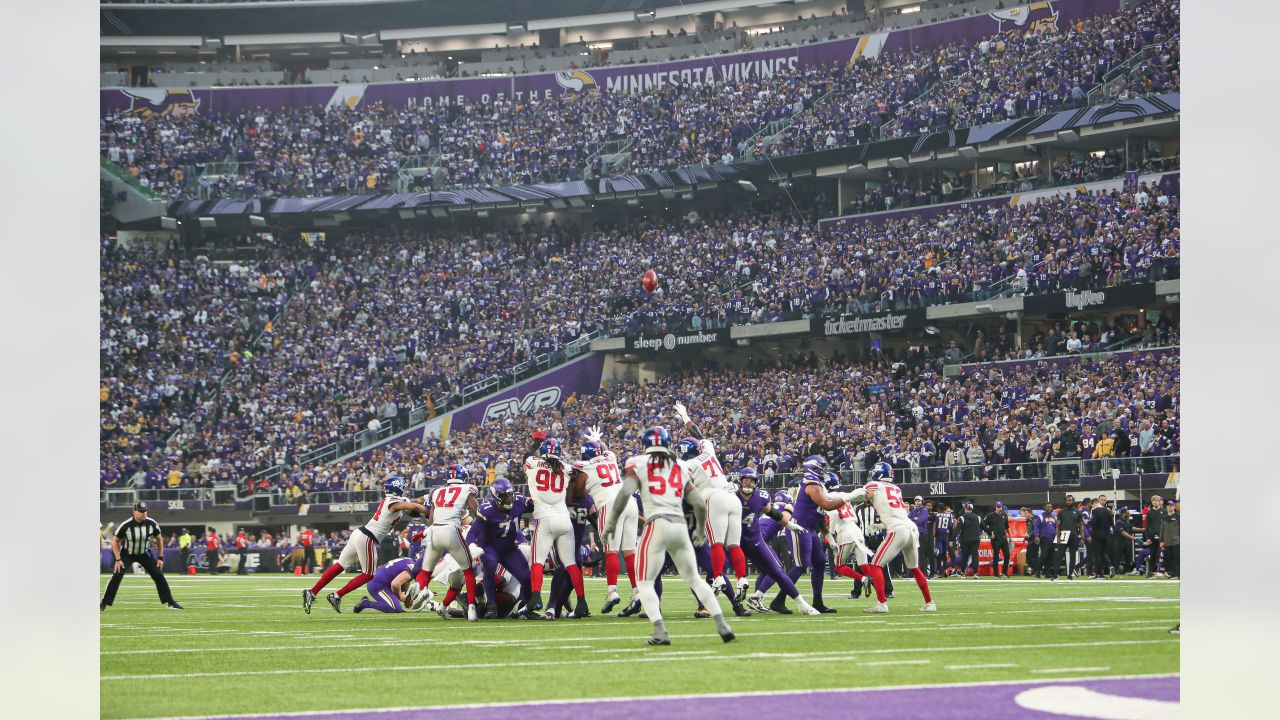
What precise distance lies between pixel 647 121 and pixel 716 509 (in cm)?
3242

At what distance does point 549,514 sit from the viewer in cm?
Result: 1393

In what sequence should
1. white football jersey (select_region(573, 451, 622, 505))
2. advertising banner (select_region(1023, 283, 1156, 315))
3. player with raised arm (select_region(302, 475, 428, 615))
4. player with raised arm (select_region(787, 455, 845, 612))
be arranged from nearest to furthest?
white football jersey (select_region(573, 451, 622, 505)) → player with raised arm (select_region(787, 455, 845, 612)) → player with raised arm (select_region(302, 475, 428, 615)) → advertising banner (select_region(1023, 283, 1156, 315))

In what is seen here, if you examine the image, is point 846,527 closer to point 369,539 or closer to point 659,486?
point 369,539

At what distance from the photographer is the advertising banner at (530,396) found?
39.0 meters

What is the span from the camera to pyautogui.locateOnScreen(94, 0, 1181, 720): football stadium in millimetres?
12320

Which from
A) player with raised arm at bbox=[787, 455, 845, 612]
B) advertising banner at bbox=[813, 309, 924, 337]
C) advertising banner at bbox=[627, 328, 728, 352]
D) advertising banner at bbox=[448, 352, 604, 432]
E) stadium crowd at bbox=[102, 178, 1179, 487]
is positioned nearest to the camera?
player with raised arm at bbox=[787, 455, 845, 612]

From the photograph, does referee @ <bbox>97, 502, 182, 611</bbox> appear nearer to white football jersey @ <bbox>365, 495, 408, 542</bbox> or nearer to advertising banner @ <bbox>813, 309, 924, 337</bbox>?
white football jersey @ <bbox>365, 495, 408, 542</bbox>

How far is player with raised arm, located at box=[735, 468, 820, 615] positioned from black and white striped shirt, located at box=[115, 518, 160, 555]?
22.4 ft

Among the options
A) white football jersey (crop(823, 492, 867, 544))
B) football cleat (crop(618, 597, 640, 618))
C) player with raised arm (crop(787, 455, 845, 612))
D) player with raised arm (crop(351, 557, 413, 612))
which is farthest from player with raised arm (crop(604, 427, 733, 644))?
player with raised arm (crop(351, 557, 413, 612))

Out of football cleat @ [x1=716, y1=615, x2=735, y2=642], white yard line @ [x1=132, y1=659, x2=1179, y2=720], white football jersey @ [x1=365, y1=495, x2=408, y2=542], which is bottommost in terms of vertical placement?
football cleat @ [x1=716, y1=615, x2=735, y2=642]

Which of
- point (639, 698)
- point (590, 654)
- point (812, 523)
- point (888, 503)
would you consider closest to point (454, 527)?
point (812, 523)

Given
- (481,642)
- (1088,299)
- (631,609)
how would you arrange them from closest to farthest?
(481,642), (631,609), (1088,299)

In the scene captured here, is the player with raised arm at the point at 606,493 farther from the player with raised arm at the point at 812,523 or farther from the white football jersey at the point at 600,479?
the player with raised arm at the point at 812,523

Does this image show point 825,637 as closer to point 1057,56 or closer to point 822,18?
point 1057,56
